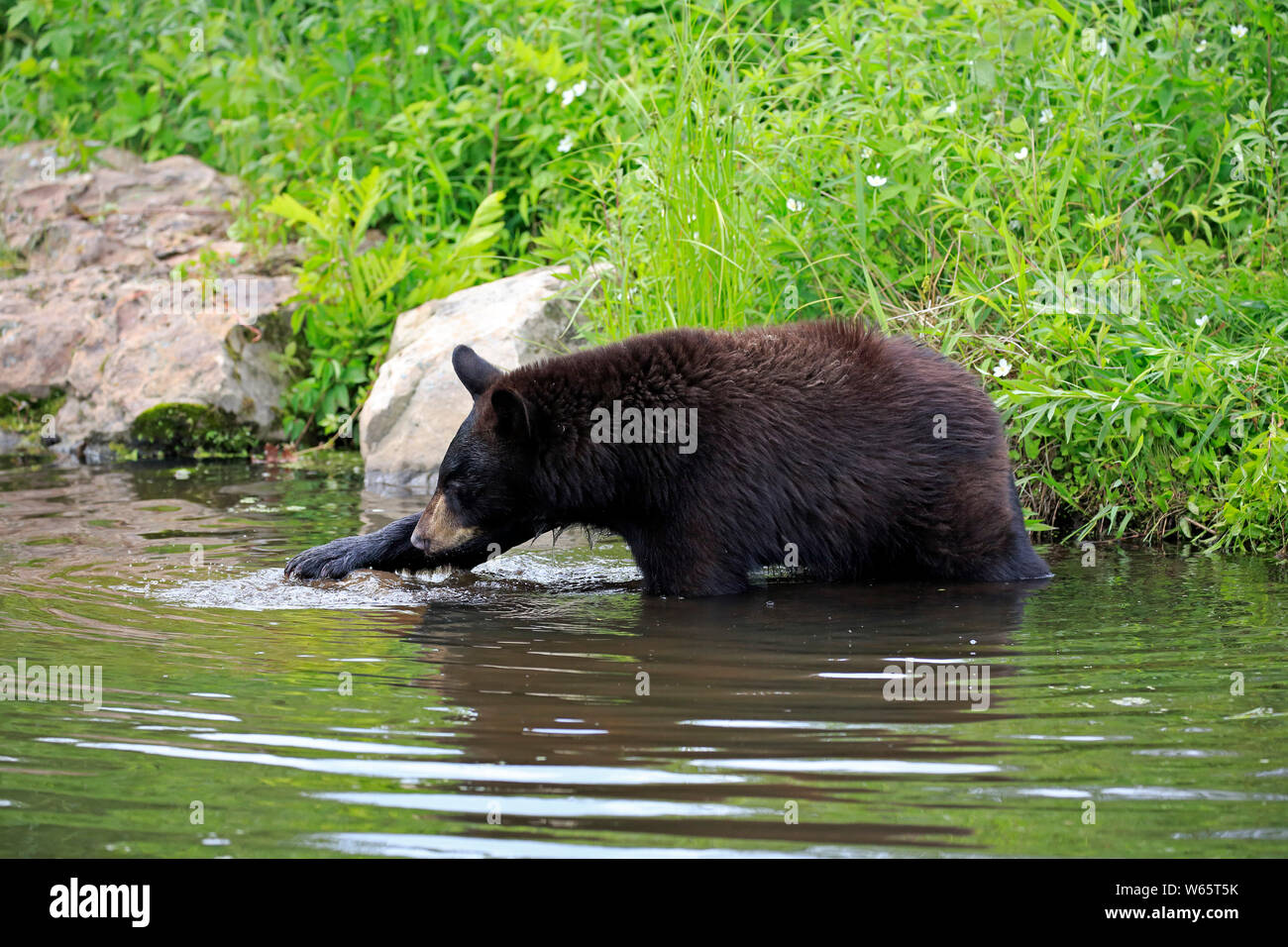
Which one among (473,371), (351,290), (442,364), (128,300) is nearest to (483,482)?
(473,371)

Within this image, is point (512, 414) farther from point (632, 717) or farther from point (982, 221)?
point (982, 221)

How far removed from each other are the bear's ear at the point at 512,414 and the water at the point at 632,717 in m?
0.71

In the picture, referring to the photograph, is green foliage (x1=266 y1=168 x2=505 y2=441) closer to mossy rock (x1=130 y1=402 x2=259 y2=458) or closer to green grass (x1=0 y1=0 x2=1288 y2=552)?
green grass (x1=0 y1=0 x2=1288 y2=552)

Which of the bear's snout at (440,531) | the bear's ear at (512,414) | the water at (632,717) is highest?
the bear's ear at (512,414)

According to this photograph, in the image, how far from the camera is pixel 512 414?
562cm

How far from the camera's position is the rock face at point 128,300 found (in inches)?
405

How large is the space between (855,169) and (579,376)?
2.66 metres

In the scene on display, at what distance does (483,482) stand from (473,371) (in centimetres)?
55

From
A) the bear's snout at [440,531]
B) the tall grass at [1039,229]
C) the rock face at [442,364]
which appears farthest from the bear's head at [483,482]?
the rock face at [442,364]

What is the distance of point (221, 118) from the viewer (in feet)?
40.4

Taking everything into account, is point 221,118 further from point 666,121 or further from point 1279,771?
point 1279,771

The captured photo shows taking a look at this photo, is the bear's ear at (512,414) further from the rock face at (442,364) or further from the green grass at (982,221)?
the rock face at (442,364)

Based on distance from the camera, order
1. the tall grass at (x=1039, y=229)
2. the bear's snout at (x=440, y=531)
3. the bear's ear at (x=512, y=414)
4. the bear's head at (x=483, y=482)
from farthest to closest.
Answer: the tall grass at (x=1039, y=229)
the bear's snout at (x=440, y=531)
the bear's head at (x=483, y=482)
the bear's ear at (x=512, y=414)

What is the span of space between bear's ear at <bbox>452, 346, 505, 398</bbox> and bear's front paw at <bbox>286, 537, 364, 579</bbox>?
909 millimetres
